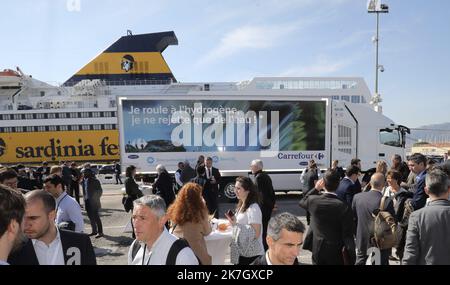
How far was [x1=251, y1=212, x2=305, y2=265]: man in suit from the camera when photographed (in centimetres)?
202

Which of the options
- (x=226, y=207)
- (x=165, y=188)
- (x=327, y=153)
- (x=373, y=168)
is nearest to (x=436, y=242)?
(x=165, y=188)

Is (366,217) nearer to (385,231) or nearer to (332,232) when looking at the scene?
(385,231)

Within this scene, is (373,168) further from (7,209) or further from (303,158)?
(7,209)

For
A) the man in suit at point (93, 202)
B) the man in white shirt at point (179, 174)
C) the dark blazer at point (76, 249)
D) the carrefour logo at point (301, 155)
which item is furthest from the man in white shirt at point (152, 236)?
the carrefour logo at point (301, 155)

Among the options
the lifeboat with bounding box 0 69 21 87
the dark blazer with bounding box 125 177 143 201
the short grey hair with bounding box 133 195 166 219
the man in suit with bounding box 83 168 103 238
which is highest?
the lifeboat with bounding box 0 69 21 87

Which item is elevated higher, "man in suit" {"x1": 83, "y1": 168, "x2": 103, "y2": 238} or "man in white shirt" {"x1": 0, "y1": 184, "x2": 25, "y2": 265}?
"man in white shirt" {"x1": 0, "y1": 184, "x2": 25, "y2": 265}

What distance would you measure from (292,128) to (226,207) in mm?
3602

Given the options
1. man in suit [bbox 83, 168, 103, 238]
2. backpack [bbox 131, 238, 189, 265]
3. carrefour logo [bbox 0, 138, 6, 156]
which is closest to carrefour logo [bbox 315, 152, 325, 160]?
man in suit [bbox 83, 168, 103, 238]

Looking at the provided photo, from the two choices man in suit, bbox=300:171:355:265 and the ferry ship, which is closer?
man in suit, bbox=300:171:355:265

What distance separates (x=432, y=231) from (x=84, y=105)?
3820cm

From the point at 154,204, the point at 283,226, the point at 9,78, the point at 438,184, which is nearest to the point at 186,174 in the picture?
the point at 154,204

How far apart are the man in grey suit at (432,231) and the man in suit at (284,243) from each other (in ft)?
4.87

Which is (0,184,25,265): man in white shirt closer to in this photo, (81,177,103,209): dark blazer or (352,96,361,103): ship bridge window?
(81,177,103,209): dark blazer

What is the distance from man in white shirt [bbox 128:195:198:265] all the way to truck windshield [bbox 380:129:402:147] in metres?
11.9
